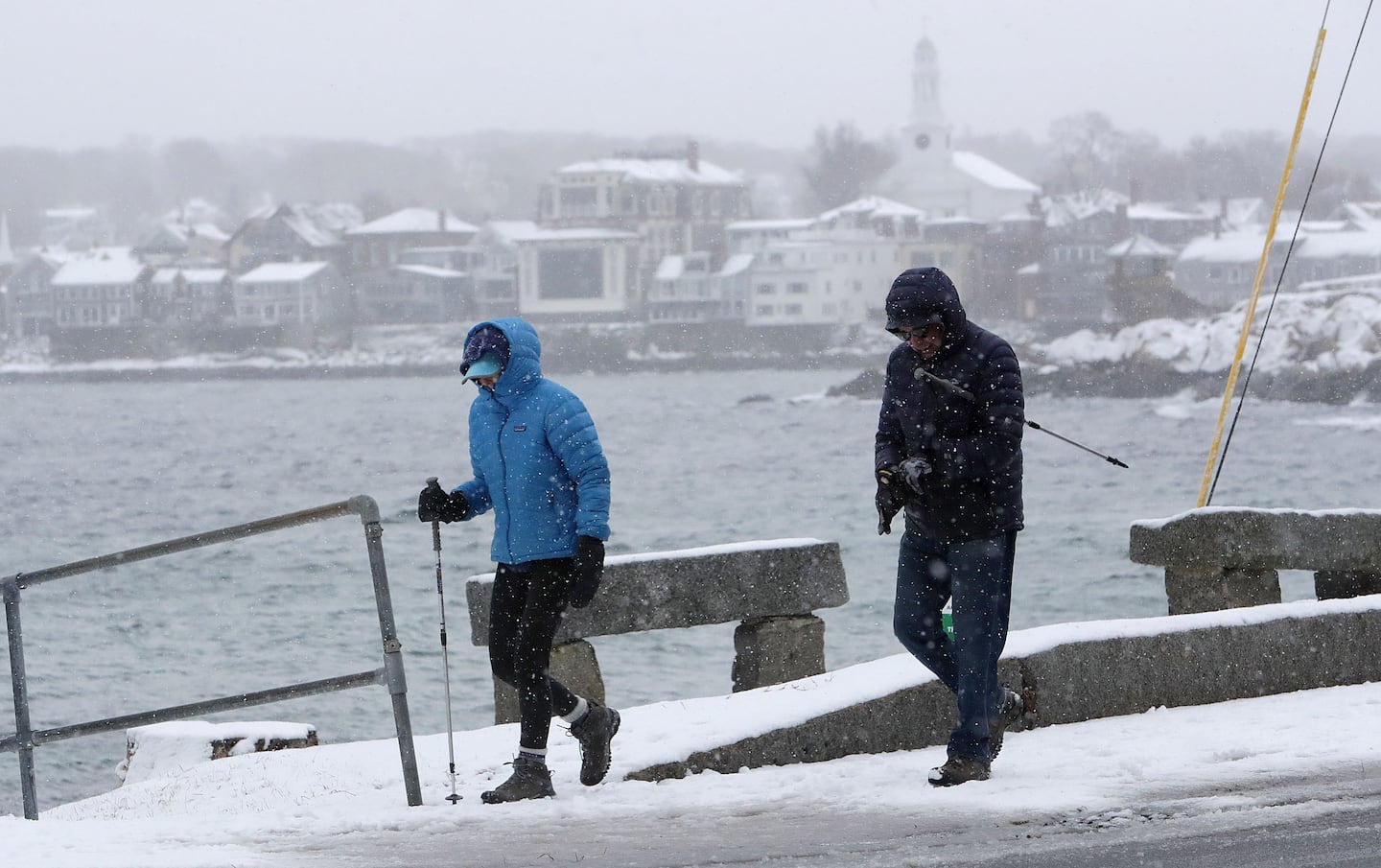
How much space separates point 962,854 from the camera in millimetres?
4719

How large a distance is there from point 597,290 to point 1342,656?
14060 cm

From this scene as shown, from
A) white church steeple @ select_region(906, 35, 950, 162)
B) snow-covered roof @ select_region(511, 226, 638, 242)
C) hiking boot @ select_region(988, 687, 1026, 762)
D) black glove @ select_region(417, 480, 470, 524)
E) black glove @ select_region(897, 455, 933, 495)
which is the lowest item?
hiking boot @ select_region(988, 687, 1026, 762)

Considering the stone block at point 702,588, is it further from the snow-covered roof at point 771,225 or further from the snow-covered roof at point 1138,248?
the snow-covered roof at point 771,225

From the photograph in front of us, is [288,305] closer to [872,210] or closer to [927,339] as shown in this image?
[872,210]

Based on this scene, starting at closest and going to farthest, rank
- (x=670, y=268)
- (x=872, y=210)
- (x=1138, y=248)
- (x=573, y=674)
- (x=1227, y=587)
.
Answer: (x=573, y=674) < (x=1227, y=587) < (x=1138, y=248) < (x=670, y=268) < (x=872, y=210)

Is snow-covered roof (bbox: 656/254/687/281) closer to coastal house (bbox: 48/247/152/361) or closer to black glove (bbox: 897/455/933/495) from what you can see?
coastal house (bbox: 48/247/152/361)

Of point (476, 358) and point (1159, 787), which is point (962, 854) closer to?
point (1159, 787)

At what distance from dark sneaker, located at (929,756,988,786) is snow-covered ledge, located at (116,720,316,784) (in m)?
2.88

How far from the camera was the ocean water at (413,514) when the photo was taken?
28.6m

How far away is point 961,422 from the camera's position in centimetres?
544

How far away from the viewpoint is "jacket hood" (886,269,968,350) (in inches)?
212

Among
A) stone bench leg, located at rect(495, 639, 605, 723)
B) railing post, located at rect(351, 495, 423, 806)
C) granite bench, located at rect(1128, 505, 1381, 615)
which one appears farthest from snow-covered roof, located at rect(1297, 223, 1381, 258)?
railing post, located at rect(351, 495, 423, 806)

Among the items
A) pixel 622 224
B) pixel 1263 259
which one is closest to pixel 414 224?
pixel 622 224

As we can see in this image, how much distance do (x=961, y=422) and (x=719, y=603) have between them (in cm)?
171
